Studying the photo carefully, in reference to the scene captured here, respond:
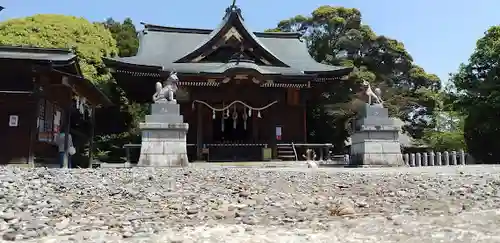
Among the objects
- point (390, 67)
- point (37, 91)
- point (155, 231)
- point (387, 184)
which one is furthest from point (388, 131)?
point (390, 67)

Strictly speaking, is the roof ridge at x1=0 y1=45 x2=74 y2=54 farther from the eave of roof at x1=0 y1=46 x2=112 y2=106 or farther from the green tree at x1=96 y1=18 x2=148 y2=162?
the green tree at x1=96 y1=18 x2=148 y2=162

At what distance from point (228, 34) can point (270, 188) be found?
13.7 meters

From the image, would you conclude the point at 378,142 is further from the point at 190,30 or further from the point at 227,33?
the point at 190,30

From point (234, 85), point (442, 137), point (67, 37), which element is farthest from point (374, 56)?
point (67, 37)

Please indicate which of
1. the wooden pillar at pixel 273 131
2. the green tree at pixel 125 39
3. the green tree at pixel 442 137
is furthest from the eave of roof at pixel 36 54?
the green tree at pixel 442 137

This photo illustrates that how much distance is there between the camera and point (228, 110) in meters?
19.0

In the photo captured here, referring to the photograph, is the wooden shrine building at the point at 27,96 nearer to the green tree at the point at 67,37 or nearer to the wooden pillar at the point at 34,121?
the wooden pillar at the point at 34,121

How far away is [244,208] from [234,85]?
13062mm

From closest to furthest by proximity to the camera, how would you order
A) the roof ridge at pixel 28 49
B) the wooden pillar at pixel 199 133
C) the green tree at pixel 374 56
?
the roof ridge at pixel 28 49 < the wooden pillar at pixel 199 133 < the green tree at pixel 374 56

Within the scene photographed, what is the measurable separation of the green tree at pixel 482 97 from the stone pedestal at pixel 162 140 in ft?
48.7

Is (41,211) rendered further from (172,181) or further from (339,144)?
(339,144)

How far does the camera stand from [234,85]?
18.8 metres

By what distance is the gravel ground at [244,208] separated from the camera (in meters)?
4.95

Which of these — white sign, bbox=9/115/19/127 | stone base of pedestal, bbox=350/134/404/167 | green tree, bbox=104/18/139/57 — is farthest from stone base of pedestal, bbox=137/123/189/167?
green tree, bbox=104/18/139/57
